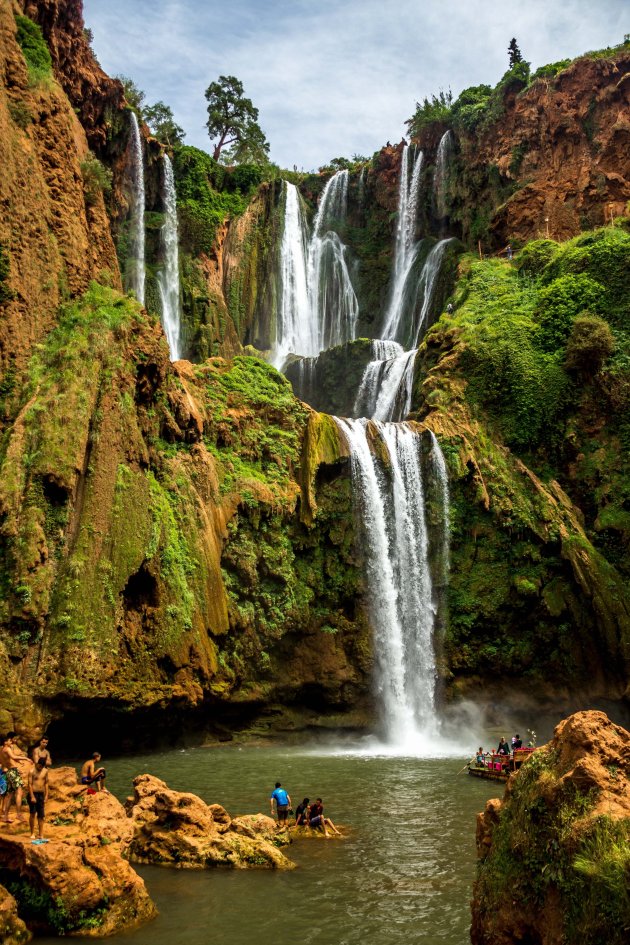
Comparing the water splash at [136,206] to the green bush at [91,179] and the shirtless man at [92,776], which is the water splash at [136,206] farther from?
the shirtless man at [92,776]

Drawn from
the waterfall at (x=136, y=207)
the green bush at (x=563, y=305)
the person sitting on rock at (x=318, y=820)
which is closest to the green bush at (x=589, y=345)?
the green bush at (x=563, y=305)

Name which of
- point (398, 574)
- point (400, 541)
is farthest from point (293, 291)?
point (398, 574)

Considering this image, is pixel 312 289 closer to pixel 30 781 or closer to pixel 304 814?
pixel 304 814

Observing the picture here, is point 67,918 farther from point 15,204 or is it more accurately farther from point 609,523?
point 609,523

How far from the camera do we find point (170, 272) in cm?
3938

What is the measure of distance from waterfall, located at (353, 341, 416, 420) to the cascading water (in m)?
6.36

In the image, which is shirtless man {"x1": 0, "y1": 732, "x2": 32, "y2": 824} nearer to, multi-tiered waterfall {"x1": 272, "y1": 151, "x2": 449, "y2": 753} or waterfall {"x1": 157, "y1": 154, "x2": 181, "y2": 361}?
multi-tiered waterfall {"x1": 272, "y1": 151, "x2": 449, "y2": 753}

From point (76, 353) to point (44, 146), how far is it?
8.65 meters

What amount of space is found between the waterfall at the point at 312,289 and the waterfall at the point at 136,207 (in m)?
10.9

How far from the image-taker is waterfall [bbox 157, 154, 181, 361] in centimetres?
3816

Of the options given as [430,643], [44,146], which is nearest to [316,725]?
[430,643]

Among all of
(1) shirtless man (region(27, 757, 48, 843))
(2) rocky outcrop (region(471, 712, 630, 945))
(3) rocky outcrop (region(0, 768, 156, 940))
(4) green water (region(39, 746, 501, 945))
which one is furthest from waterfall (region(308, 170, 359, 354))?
(2) rocky outcrop (region(471, 712, 630, 945))

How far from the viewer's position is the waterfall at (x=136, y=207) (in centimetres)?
3697

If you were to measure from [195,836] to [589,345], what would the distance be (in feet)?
81.5
